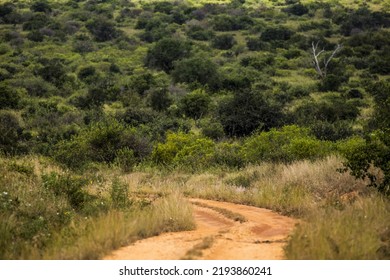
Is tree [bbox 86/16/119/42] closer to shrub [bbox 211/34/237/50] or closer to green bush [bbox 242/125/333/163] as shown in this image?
shrub [bbox 211/34/237/50]

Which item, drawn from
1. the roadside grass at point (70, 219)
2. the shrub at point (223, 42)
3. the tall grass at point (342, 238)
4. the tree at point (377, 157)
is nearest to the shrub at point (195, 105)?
the roadside grass at point (70, 219)

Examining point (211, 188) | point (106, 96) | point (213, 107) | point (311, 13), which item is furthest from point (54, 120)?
point (311, 13)

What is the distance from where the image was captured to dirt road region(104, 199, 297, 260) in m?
7.16

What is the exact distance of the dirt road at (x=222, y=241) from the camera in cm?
716

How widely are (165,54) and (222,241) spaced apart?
44.3 m

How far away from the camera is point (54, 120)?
3139 cm

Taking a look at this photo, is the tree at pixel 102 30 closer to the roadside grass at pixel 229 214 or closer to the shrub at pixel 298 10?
the shrub at pixel 298 10

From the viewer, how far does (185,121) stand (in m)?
31.6

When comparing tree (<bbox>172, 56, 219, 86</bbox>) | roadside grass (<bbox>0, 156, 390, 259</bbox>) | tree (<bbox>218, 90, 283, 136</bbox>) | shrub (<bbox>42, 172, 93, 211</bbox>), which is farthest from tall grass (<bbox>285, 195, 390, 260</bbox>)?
tree (<bbox>172, 56, 219, 86</bbox>)

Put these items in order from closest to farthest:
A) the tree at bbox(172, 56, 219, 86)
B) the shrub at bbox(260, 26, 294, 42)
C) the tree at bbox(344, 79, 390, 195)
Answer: the tree at bbox(344, 79, 390, 195)
the tree at bbox(172, 56, 219, 86)
the shrub at bbox(260, 26, 294, 42)

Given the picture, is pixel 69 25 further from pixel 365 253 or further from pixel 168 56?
pixel 365 253

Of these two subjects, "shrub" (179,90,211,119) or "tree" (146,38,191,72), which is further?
"tree" (146,38,191,72)

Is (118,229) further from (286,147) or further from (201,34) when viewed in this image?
(201,34)

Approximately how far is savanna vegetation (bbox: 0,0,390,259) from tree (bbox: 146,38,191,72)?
0.56 ft
